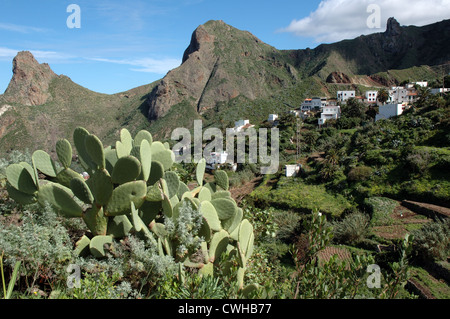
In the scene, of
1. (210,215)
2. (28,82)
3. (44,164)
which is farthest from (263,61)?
(210,215)

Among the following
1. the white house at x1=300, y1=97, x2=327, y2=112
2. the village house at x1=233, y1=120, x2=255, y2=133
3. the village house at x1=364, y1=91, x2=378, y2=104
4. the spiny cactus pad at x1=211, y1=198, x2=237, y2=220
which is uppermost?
the village house at x1=364, y1=91, x2=378, y2=104

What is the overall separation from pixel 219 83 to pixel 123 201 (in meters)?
69.4

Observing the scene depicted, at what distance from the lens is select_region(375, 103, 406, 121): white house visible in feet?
81.9

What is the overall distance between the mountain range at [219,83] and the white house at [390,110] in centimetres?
1730

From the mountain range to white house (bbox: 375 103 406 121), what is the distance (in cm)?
1730

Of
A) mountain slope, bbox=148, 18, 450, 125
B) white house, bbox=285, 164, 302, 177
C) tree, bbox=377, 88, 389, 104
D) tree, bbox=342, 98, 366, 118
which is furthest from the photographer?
mountain slope, bbox=148, 18, 450, 125

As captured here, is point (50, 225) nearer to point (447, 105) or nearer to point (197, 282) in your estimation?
point (197, 282)

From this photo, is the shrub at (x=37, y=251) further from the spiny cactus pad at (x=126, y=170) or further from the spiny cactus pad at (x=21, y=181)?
the spiny cactus pad at (x=126, y=170)

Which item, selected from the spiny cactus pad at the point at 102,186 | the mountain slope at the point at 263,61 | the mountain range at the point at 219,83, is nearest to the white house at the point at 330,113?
the mountain range at the point at 219,83

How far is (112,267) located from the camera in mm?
Result: 2816

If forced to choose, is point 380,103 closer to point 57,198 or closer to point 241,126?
point 241,126

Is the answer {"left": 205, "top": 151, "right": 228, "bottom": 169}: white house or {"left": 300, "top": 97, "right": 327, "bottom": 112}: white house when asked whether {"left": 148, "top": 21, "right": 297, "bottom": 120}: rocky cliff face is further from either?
{"left": 205, "top": 151, "right": 228, "bottom": 169}: white house

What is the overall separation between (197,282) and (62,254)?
136 centimetres
